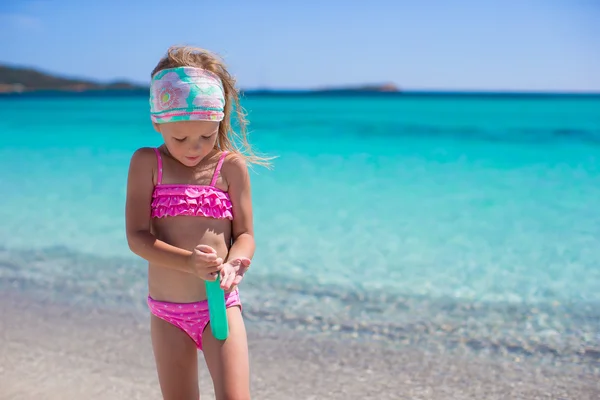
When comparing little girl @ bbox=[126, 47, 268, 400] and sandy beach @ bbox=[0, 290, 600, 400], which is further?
sandy beach @ bbox=[0, 290, 600, 400]

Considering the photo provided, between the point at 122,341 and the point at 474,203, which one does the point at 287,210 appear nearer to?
the point at 474,203

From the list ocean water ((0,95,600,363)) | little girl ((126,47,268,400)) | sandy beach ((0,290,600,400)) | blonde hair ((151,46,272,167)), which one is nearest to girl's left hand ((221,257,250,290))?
little girl ((126,47,268,400))

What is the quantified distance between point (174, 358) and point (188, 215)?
517 millimetres

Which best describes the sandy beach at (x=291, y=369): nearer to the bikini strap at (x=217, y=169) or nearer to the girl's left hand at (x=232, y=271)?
the girl's left hand at (x=232, y=271)

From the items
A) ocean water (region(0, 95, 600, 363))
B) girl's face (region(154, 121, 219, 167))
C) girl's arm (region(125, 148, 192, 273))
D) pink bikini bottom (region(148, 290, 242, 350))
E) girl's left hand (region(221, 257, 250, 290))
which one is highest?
girl's face (region(154, 121, 219, 167))

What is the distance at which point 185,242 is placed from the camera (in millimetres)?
2352

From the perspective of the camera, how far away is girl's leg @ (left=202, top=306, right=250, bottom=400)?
2.24 m

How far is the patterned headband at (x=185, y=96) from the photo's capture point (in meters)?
2.23

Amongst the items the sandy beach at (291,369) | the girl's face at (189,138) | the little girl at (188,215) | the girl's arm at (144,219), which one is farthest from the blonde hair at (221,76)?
the sandy beach at (291,369)

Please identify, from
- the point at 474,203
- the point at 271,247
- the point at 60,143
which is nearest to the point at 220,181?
the point at 271,247

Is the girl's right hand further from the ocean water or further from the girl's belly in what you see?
the ocean water

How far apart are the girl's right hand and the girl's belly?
0.21 meters

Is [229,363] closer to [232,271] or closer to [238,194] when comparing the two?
[232,271]

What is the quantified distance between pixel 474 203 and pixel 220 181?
7103mm
